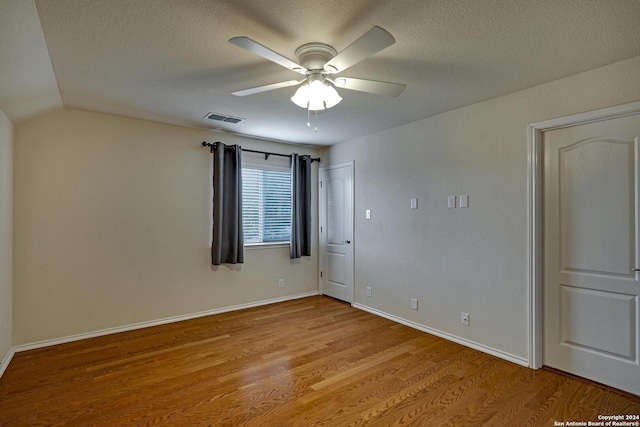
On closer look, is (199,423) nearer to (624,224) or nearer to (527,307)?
(527,307)

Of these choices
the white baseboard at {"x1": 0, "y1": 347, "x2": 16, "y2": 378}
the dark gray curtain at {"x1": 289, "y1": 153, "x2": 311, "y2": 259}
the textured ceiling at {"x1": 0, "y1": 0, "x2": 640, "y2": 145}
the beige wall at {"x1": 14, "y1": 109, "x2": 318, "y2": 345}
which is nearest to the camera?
the textured ceiling at {"x1": 0, "y1": 0, "x2": 640, "y2": 145}

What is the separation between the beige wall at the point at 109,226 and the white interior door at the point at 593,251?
357 centimetres

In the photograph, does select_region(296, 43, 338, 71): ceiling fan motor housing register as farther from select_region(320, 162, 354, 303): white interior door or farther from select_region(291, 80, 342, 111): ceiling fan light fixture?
select_region(320, 162, 354, 303): white interior door

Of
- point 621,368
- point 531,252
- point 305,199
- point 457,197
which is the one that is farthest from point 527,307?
point 305,199

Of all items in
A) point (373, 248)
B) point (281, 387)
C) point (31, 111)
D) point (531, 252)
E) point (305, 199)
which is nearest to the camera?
point (281, 387)

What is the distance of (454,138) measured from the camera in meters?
3.34

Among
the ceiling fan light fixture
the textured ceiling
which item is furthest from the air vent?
the ceiling fan light fixture

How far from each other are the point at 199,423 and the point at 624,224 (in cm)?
325

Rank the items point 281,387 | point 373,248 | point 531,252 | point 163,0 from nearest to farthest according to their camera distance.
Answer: point 163,0
point 281,387
point 531,252
point 373,248

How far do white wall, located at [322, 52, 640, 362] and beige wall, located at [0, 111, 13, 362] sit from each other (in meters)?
3.70

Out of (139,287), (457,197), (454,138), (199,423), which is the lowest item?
(199,423)

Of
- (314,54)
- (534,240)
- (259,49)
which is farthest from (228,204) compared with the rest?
(534,240)

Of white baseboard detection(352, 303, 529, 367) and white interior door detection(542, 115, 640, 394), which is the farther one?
white baseboard detection(352, 303, 529, 367)

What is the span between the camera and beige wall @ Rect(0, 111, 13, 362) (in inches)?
105
